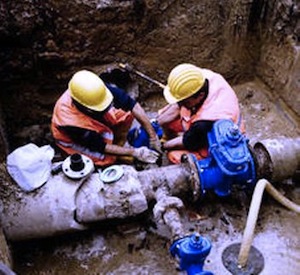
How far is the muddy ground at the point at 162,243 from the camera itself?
337 centimetres

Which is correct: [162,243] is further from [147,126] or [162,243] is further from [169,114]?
[169,114]

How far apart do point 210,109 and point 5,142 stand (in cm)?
187

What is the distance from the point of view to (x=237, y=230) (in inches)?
141

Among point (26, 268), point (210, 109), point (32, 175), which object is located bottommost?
point (26, 268)

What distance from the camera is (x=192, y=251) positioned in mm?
2895

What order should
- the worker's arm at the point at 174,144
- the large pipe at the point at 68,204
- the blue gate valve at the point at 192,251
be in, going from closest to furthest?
the blue gate valve at the point at 192,251 < the large pipe at the point at 68,204 < the worker's arm at the point at 174,144

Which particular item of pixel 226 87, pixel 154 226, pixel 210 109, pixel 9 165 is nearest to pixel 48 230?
pixel 9 165

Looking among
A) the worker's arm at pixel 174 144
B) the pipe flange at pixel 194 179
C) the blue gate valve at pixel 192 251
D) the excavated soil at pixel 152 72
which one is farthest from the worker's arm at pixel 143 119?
the blue gate valve at pixel 192 251

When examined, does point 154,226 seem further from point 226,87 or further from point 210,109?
point 226,87

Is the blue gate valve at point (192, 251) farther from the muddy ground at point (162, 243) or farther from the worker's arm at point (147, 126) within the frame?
the worker's arm at point (147, 126)

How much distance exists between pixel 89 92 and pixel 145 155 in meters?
0.71

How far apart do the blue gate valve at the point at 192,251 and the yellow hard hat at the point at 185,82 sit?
3.89 ft

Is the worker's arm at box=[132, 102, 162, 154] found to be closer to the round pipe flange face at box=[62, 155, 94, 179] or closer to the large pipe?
the large pipe

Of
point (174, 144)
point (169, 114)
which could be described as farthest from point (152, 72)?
point (174, 144)
